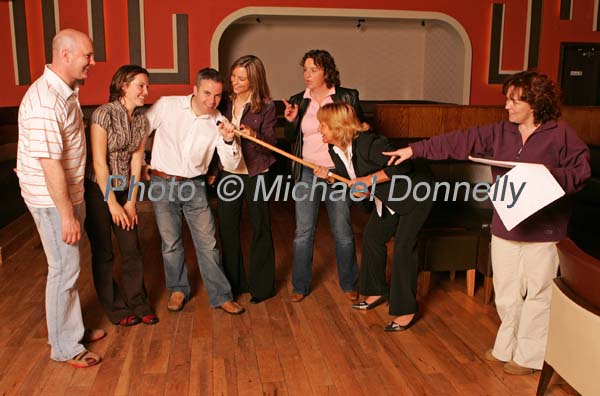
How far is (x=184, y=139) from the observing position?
10.9 feet

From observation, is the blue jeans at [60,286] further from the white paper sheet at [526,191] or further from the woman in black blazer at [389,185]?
the white paper sheet at [526,191]

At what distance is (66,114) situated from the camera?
2668 mm

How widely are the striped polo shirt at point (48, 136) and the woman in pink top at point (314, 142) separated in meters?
1.22

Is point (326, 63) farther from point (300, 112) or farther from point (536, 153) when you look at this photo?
point (536, 153)

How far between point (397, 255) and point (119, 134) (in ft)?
4.97

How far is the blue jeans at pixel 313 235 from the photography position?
143 inches

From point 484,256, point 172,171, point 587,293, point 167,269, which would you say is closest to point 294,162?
point 172,171

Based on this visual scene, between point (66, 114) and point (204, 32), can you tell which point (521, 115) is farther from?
point (204, 32)

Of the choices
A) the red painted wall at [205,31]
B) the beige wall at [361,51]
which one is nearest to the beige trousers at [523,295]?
the red painted wall at [205,31]

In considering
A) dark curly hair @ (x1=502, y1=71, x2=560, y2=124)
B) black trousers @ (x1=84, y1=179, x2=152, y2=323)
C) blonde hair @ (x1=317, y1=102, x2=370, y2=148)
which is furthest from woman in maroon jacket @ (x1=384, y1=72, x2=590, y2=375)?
black trousers @ (x1=84, y1=179, x2=152, y2=323)

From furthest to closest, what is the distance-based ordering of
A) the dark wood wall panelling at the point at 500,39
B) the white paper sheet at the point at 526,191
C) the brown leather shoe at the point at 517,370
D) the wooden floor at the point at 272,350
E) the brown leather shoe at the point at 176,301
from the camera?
the dark wood wall panelling at the point at 500,39 < the brown leather shoe at the point at 176,301 < the brown leather shoe at the point at 517,370 < the wooden floor at the point at 272,350 < the white paper sheet at the point at 526,191

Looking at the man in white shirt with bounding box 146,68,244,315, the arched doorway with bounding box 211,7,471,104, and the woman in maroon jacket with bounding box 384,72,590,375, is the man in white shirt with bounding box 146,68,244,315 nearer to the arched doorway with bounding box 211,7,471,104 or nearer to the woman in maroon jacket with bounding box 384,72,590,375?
the woman in maroon jacket with bounding box 384,72,590,375

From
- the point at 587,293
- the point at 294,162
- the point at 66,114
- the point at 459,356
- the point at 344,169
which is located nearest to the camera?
the point at 587,293

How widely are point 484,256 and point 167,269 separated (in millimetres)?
1865
